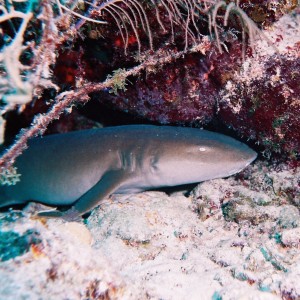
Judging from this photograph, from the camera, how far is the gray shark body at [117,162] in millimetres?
3232

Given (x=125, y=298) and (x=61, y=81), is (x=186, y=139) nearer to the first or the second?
(x=61, y=81)

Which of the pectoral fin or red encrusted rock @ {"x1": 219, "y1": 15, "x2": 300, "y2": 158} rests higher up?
red encrusted rock @ {"x1": 219, "y1": 15, "x2": 300, "y2": 158}

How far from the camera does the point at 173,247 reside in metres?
2.51

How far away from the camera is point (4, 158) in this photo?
234 centimetres

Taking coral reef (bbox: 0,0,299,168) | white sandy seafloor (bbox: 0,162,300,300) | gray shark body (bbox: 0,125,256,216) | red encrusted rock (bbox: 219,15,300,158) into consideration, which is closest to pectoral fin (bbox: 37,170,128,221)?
gray shark body (bbox: 0,125,256,216)

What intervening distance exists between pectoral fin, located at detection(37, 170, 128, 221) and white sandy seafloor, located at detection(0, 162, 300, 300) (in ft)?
0.51

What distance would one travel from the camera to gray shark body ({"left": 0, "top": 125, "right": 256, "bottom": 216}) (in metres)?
3.23

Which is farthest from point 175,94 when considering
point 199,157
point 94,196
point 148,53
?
point 94,196

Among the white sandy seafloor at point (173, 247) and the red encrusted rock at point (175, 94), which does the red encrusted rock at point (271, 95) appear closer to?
the red encrusted rock at point (175, 94)

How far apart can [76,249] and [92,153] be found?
2088mm

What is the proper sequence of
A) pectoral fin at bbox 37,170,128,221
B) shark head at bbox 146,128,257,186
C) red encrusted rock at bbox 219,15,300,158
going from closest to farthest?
red encrusted rock at bbox 219,15,300,158 → pectoral fin at bbox 37,170,128,221 → shark head at bbox 146,128,257,186

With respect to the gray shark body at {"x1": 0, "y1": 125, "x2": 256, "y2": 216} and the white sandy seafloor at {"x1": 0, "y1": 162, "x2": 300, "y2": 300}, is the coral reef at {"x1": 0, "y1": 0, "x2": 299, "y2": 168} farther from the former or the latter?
the white sandy seafloor at {"x1": 0, "y1": 162, "x2": 300, "y2": 300}

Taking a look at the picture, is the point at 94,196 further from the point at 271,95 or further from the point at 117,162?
the point at 271,95

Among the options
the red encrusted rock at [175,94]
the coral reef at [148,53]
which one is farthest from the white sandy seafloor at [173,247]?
the red encrusted rock at [175,94]
